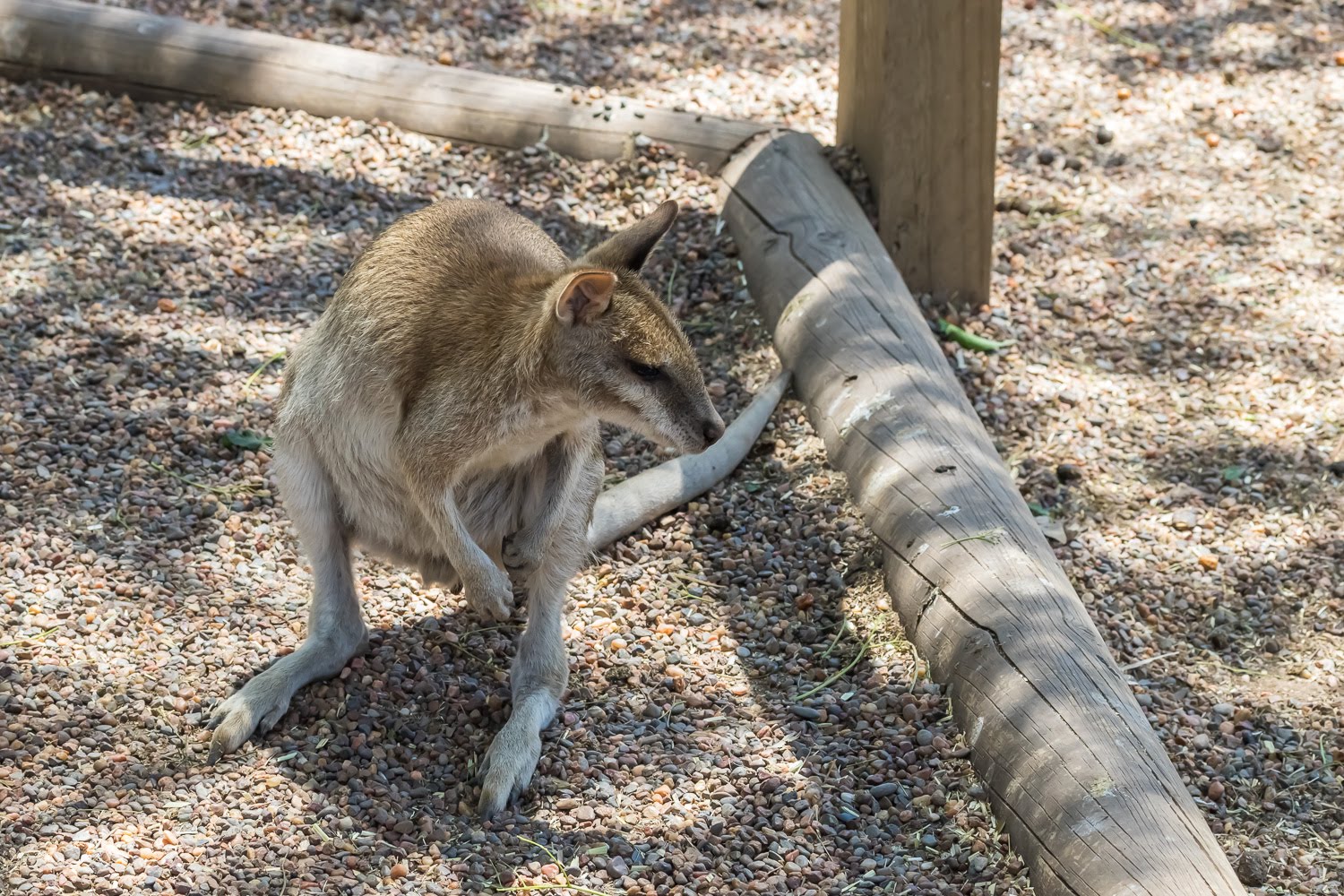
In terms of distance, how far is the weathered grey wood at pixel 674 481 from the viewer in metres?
4.41

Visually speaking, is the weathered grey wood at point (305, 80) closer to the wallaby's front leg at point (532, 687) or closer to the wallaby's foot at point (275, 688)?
the wallaby's front leg at point (532, 687)

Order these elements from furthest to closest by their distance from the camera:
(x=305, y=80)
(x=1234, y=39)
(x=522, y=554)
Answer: (x=1234, y=39), (x=305, y=80), (x=522, y=554)

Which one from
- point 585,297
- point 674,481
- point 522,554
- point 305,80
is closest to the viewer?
point 585,297

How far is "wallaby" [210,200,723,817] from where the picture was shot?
349 cm

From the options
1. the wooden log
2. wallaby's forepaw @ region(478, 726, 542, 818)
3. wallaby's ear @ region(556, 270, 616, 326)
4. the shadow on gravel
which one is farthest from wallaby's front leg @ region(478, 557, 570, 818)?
the shadow on gravel

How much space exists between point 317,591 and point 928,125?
8.81ft

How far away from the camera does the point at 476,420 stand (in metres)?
3.54

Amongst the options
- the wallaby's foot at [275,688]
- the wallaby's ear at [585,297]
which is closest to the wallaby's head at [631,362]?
the wallaby's ear at [585,297]

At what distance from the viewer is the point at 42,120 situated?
6066mm

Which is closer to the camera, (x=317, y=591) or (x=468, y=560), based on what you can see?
(x=468, y=560)

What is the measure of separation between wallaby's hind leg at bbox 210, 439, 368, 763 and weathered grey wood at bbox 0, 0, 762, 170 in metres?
2.49

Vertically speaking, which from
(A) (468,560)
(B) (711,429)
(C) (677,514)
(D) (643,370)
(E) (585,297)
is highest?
(E) (585,297)

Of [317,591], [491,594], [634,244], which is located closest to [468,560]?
[491,594]

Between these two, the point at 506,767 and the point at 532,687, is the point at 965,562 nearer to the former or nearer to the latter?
the point at 532,687
